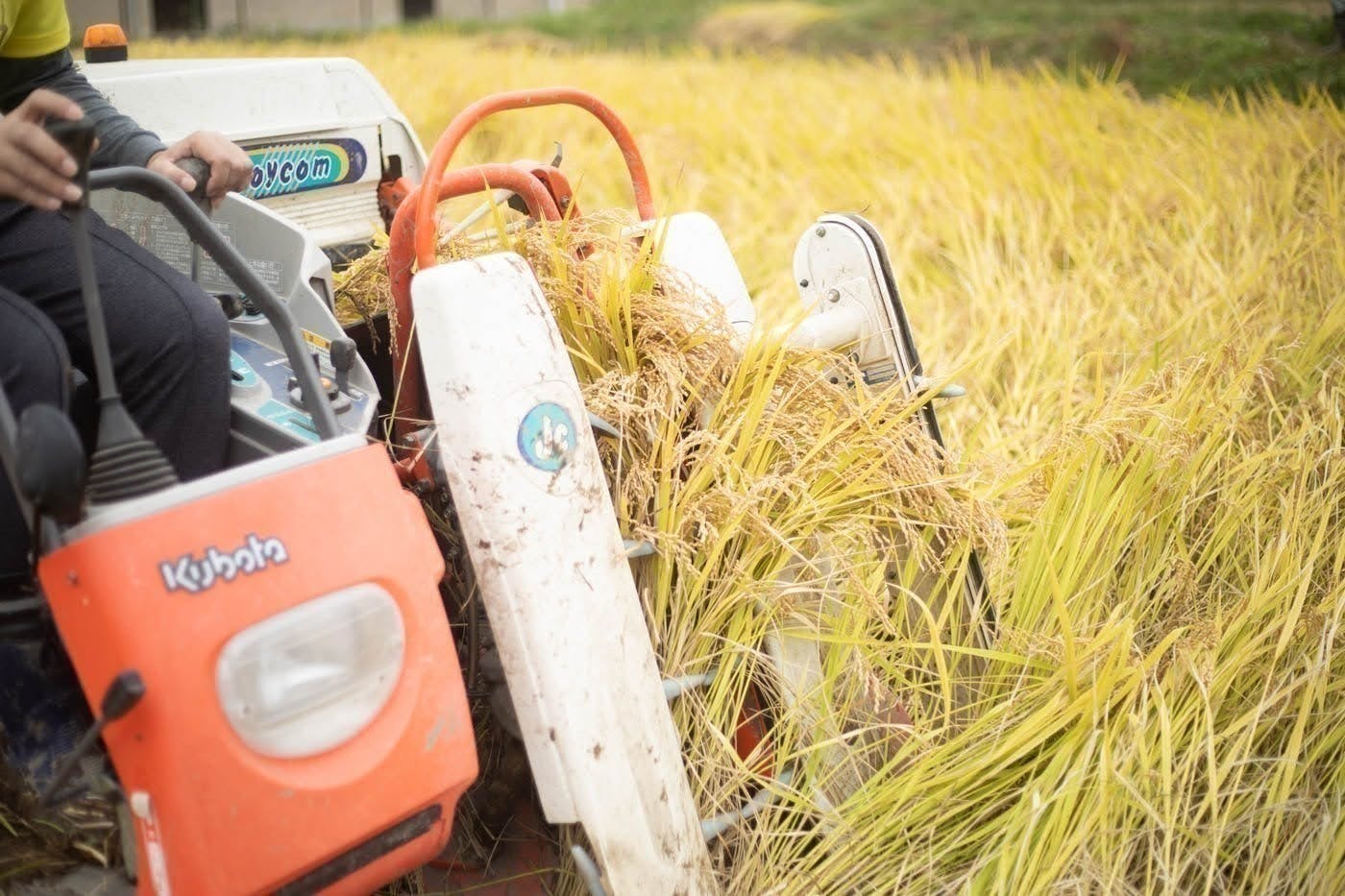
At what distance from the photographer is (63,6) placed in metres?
1.81

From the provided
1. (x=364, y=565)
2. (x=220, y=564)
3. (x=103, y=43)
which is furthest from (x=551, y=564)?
(x=103, y=43)

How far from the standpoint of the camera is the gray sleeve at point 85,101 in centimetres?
176

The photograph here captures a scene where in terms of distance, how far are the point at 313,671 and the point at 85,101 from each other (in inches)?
43.7

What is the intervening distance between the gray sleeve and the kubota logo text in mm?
807

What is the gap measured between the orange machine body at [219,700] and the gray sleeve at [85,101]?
73 centimetres

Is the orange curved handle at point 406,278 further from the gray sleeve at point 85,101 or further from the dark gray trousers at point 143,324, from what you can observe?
the gray sleeve at point 85,101

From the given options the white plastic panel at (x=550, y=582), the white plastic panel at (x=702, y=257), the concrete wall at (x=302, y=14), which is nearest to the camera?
the white plastic panel at (x=550, y=582)

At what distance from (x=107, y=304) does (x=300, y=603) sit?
56 cm

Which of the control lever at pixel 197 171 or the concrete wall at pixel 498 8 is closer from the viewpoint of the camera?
the control lever at pixel 197 171

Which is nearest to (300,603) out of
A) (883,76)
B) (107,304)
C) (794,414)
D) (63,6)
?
(107,304)

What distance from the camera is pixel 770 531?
174 centimetres

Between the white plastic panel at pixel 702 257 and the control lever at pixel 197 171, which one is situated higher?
the control lever at pixel 197 171

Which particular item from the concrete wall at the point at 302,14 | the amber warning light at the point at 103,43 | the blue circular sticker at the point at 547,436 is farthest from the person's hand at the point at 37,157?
the concrete wall at the point at 302,14

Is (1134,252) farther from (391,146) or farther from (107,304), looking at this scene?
(107,304)
